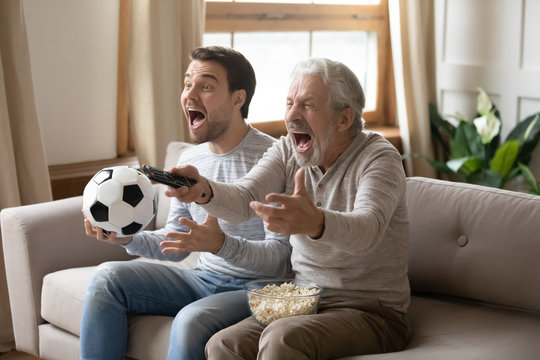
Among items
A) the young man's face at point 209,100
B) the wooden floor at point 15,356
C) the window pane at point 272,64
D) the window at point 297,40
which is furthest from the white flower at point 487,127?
the wooden floor at point 15,356

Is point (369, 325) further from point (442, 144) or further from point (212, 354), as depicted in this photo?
point (442, 144)

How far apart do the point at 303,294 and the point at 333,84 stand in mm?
552

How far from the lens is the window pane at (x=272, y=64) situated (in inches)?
159

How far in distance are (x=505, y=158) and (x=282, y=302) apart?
252cm

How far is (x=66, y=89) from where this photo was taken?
3.31 meters

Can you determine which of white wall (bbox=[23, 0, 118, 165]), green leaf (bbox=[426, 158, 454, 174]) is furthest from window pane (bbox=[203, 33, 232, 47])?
green leaf (bbox=[426, 158, 454, 174])

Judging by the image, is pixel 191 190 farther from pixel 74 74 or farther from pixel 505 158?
pixel 505 158

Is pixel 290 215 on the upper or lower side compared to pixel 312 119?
lower

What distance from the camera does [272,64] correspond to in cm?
414

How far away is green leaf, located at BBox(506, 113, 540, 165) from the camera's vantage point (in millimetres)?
4082

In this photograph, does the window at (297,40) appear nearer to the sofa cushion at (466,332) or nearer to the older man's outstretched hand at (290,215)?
the sofa cushion at (466,332)

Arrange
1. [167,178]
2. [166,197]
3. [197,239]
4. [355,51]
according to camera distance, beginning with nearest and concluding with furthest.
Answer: [167,178] < [197,239] < [166,197] < [355,51]

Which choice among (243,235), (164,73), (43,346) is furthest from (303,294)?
(164,73)

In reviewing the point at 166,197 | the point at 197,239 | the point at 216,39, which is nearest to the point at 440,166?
the point at 216,39
